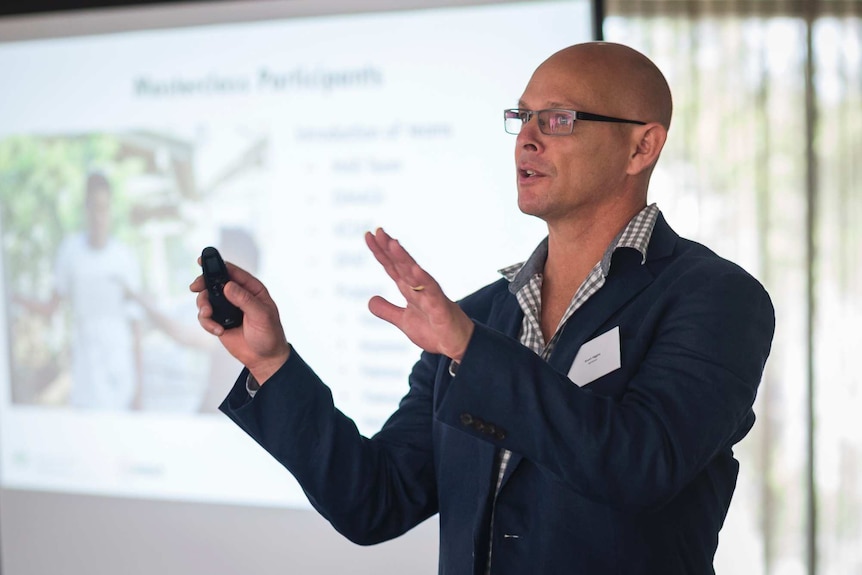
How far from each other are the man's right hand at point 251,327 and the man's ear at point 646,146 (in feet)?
2.27

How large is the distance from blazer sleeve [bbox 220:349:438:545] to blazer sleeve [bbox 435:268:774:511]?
357 millimetres

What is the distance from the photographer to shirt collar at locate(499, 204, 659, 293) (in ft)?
4.83

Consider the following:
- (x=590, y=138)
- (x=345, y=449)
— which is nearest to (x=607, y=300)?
(x=590, y=138)

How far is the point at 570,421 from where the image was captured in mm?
1133

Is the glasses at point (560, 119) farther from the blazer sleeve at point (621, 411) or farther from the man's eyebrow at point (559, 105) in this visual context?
the blazer sleeve at point (621, 411)

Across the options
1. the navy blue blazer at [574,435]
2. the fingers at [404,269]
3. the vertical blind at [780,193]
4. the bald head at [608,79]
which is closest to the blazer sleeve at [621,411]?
the navy blue blazer at [574,435]

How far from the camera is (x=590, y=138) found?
5.03 feet

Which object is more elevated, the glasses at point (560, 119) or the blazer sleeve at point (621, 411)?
the glasses at point (560, 119)

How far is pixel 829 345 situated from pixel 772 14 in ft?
5.30

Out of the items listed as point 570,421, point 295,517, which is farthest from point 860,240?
point 570,421

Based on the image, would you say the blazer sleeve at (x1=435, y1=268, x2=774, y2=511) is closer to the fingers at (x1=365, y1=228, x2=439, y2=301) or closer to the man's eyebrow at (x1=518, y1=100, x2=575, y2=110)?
the fingers at (x1=365, y1=228, x2=439, y2=301)

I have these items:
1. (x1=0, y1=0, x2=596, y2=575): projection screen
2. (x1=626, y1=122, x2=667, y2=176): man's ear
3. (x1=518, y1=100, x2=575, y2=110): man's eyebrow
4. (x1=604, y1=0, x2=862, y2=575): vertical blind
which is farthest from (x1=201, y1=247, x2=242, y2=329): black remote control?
(x1=604, y1=0, x2=862, y2=575): vertical blind

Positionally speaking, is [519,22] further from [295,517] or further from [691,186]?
[295,517]

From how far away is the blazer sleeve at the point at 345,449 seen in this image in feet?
4.73
